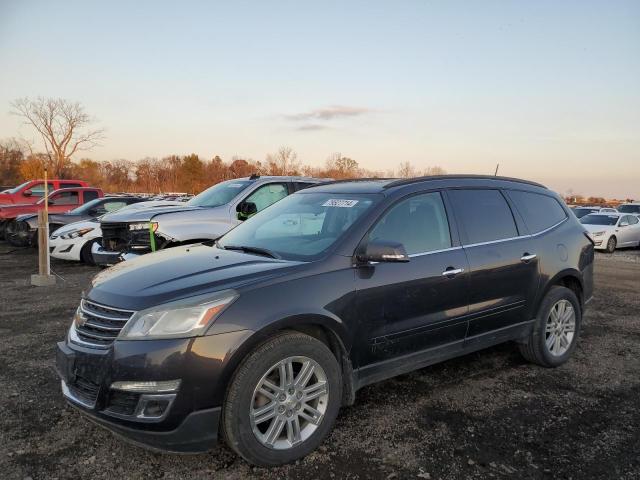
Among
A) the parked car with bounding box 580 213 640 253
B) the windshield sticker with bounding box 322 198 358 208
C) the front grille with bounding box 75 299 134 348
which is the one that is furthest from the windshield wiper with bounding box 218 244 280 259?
the parked car with bounding box 580 213 640 253

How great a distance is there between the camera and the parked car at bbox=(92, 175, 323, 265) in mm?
7344

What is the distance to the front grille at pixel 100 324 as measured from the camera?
280 centimetres

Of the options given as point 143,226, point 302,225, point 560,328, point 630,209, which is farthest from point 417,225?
point 630,209

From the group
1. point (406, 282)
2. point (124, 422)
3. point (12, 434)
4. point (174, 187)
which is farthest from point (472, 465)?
point (174, 187)

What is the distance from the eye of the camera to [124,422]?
265 centimetres

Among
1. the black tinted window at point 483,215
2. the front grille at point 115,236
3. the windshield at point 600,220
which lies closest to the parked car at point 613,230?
the windshield at point 600,220

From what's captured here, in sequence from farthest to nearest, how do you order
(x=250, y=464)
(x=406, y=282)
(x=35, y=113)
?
1. (x=35, y=113)
2. (x=406, y=282)
3. (x=250, y=464)

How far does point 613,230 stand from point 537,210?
598 inches

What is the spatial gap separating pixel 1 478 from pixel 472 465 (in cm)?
271

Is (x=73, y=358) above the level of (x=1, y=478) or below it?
above

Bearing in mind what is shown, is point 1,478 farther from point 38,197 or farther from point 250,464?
point 38,197

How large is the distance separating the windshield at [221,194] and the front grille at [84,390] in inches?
207

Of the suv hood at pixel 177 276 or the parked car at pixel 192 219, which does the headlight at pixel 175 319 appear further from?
the parked car at pixel 192 219

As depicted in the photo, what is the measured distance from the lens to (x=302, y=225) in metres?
3.96
